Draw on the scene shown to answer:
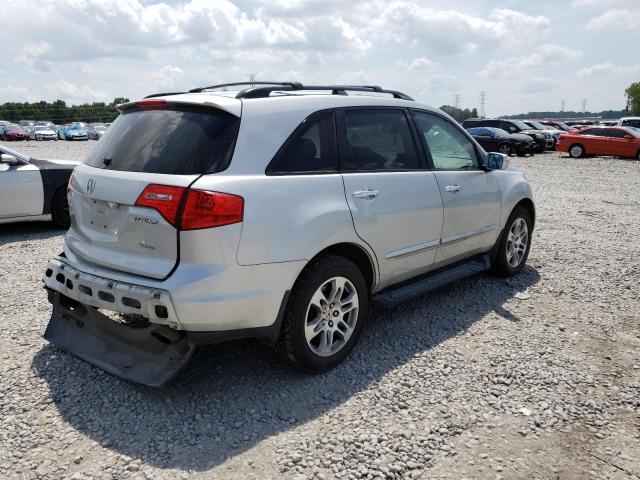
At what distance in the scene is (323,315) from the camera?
3.44m

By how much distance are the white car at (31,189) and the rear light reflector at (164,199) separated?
18.0ft

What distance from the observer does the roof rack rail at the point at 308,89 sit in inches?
131

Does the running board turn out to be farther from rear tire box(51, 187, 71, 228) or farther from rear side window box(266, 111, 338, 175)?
rear tire box(51, 187, 71, 228)

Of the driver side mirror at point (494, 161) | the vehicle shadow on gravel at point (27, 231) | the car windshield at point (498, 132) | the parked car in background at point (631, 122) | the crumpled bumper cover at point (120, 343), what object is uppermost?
the parked car in background at point (631, 122)

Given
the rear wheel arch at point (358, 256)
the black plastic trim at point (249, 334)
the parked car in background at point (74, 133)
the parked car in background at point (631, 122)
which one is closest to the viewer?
the black plastic trim at point (249, 334)

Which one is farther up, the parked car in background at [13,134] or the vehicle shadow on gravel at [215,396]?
the parked car in background at [13,134]

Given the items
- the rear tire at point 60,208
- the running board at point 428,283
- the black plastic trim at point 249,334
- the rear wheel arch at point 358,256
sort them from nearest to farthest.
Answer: the black plastic trim at point 249,334 → the rear wheel arch at point 358,256 → the running board at point 428,283 → the rear tire at point 60,208

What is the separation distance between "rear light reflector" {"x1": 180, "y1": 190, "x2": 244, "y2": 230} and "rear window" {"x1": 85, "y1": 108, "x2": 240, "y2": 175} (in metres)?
0.18

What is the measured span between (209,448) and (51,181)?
6.13 m

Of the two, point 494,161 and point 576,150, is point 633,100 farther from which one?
point 494,161

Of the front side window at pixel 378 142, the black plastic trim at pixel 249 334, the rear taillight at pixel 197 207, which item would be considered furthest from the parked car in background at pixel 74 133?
the black plastic trim at pixel 249 334

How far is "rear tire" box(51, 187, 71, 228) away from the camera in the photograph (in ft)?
25.3

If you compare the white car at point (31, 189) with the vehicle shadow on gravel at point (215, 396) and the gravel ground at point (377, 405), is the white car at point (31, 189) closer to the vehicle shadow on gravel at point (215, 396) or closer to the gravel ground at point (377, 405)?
the gravel ground at point (377, 405)

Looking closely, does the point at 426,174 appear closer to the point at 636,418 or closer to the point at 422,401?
the point at 422,401
